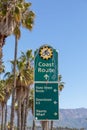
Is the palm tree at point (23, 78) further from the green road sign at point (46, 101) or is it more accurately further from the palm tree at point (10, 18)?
the green road sign at point (46, 101)

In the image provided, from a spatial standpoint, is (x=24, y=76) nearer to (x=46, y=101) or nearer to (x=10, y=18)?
(x=10, y=18)

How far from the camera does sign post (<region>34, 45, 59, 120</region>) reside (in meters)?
11.5

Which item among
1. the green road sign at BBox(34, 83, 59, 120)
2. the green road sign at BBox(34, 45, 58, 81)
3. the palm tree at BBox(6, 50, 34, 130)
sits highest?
the palm tree at BBox(6, 50, 34, 130)

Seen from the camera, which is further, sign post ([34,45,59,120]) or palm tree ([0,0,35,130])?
palm tree ([0,0,35,130])

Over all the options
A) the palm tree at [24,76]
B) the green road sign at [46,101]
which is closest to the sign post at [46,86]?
the green road sign at [46,101]

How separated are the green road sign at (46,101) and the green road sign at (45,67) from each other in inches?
8.4

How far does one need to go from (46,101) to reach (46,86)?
0.44m

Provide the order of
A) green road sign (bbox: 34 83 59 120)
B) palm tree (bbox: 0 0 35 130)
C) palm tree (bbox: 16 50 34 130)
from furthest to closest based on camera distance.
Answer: palm tree (bbox: 16 50 34 130), palm tree (bbox: 0 0 35 130), green road sign (bbox: 34 83 59 120)

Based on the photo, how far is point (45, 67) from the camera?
37.7 ft

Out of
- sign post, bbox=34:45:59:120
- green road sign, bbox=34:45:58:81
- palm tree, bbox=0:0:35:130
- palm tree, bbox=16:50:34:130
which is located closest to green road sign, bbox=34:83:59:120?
sign post, bbox=34:45:59:120

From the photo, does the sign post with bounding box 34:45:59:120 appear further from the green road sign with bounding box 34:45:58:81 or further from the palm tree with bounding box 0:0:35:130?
the palm tree with bounding box 0:0:35:130

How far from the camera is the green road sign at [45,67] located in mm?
11500

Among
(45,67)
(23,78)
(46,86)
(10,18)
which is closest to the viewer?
(45,67)

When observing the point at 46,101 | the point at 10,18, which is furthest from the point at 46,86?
the point at 10,18
